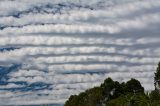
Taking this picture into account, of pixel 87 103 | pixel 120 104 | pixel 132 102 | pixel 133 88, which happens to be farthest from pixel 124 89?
pixel 132 102

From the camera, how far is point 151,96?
15400 centimetres

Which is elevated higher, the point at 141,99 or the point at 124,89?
the point at 124,89

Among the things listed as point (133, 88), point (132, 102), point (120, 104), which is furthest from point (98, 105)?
point (132, 102)

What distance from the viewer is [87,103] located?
19262 cm

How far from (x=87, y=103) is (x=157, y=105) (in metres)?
69.8

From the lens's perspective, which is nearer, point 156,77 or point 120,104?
point 120,104

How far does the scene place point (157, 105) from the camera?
125m

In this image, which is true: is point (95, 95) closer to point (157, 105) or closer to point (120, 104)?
point (120, 104)

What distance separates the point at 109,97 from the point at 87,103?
380 inches

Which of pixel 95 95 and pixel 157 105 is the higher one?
pixel 95 95

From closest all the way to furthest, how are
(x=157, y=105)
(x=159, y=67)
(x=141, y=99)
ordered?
1. (x=157, y=105)
2. (x=141, y=99)
3. (x=159, y=67)

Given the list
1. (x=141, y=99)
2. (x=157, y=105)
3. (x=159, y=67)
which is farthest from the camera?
(x=159, y=67)

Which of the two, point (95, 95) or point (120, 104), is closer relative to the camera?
point (120, 104)

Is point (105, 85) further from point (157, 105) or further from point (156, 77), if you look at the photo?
point (157, 105)
